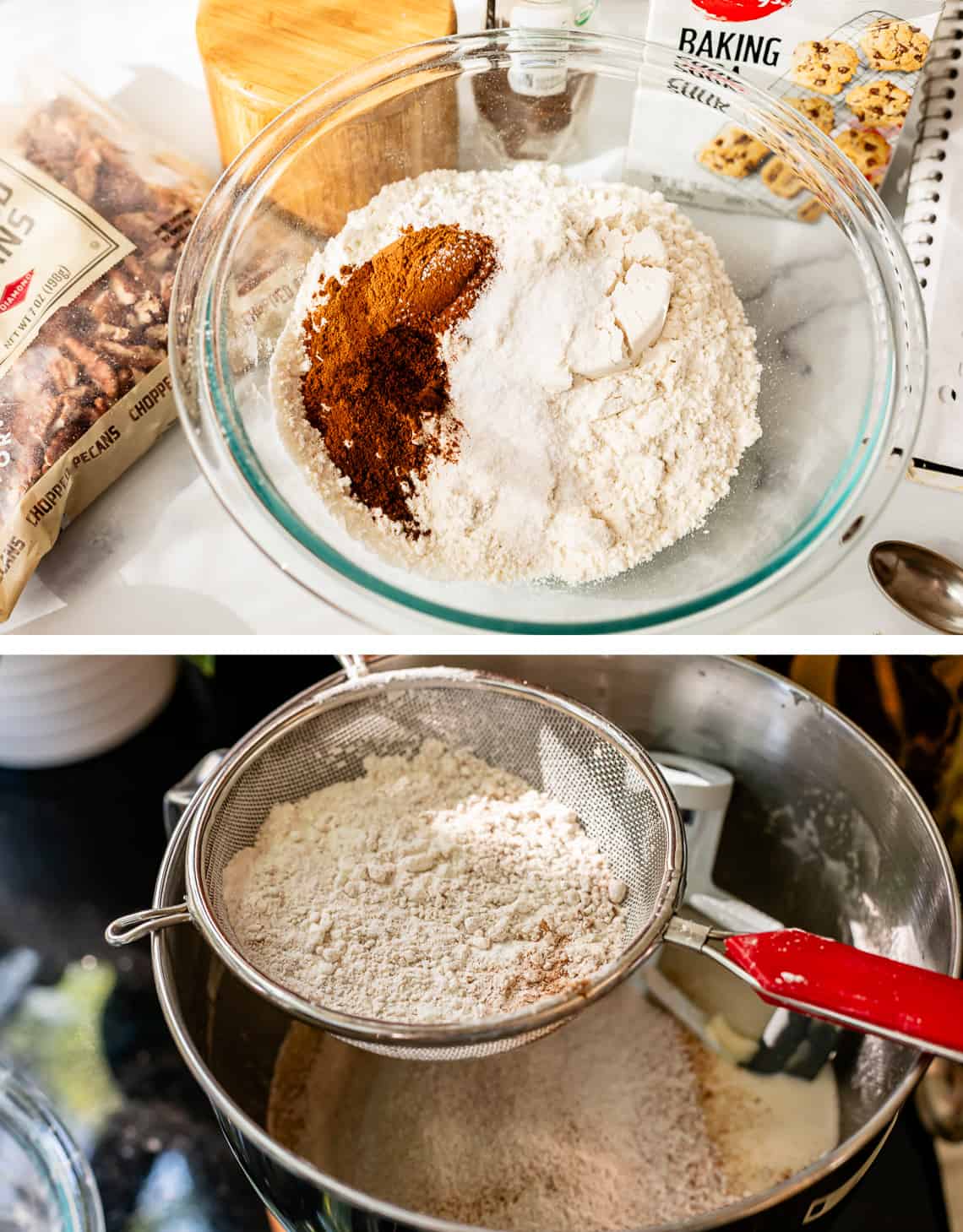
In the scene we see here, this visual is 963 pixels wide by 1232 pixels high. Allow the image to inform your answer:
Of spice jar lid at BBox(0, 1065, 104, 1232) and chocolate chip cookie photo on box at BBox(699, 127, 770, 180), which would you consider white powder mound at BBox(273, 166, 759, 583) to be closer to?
chocolate chip cookie photo on box at BBox(699, 127, 770, 180)

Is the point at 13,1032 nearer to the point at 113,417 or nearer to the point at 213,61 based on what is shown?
the point at 113,417

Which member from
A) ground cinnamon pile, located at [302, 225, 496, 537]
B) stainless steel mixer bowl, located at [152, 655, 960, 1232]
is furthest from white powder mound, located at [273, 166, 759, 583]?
stainless steel mixer bowl, located at [152, 655, 960, 1232]

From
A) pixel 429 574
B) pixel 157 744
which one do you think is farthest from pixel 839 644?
pixel 157 744

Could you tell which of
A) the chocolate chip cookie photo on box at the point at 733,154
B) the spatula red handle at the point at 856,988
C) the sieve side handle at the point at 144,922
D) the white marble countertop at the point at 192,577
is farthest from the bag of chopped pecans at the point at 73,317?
the spatula red handle at the point at 856,988

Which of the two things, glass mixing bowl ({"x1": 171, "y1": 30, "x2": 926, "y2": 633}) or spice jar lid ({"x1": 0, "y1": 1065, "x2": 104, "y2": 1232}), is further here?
spice jar lid ({"x1": 0, "y1": 1065, "x2": 104, "y2": 1232})

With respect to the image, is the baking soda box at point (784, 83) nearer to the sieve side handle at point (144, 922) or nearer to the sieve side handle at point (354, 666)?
the sieve side handle at point (354, 666)

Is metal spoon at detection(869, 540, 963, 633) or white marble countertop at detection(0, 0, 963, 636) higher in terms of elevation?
metal spoon at detection(869, 540, 963, 633)
